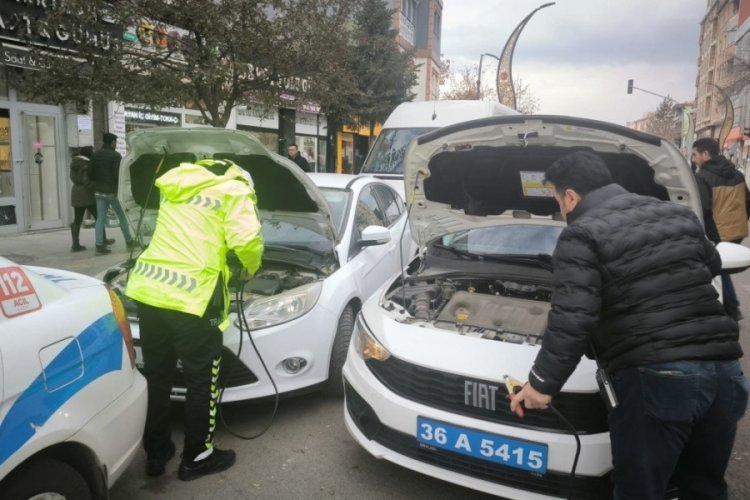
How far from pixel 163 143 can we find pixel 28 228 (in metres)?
8.05

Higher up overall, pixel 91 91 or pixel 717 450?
pixel 91 91

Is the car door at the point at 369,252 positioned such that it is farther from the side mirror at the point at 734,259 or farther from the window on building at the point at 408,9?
the window on building at the point at 408,9

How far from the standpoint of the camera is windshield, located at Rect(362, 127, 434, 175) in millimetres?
10532

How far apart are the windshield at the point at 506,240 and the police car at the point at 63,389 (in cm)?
254

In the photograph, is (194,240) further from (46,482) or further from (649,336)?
(649,336)

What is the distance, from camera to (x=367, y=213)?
5207 millimetres

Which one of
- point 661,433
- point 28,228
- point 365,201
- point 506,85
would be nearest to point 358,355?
point 661,433

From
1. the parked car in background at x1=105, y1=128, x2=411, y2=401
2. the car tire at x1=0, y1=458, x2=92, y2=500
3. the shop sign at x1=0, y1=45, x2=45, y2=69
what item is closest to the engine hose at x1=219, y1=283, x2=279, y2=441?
the parked car in background at x1=105, y1=128, x2=411, y2=401

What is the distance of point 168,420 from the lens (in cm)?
312

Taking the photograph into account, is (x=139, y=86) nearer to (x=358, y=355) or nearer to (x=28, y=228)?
(x=28, y=228)

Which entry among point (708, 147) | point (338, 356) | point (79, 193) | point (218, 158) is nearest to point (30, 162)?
point (79, 193)

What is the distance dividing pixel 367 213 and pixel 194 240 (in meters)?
2.52

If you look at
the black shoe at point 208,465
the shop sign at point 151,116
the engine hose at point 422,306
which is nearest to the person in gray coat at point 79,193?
the shop sign at point 151,116

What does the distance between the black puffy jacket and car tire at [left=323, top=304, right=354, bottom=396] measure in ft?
6.42
